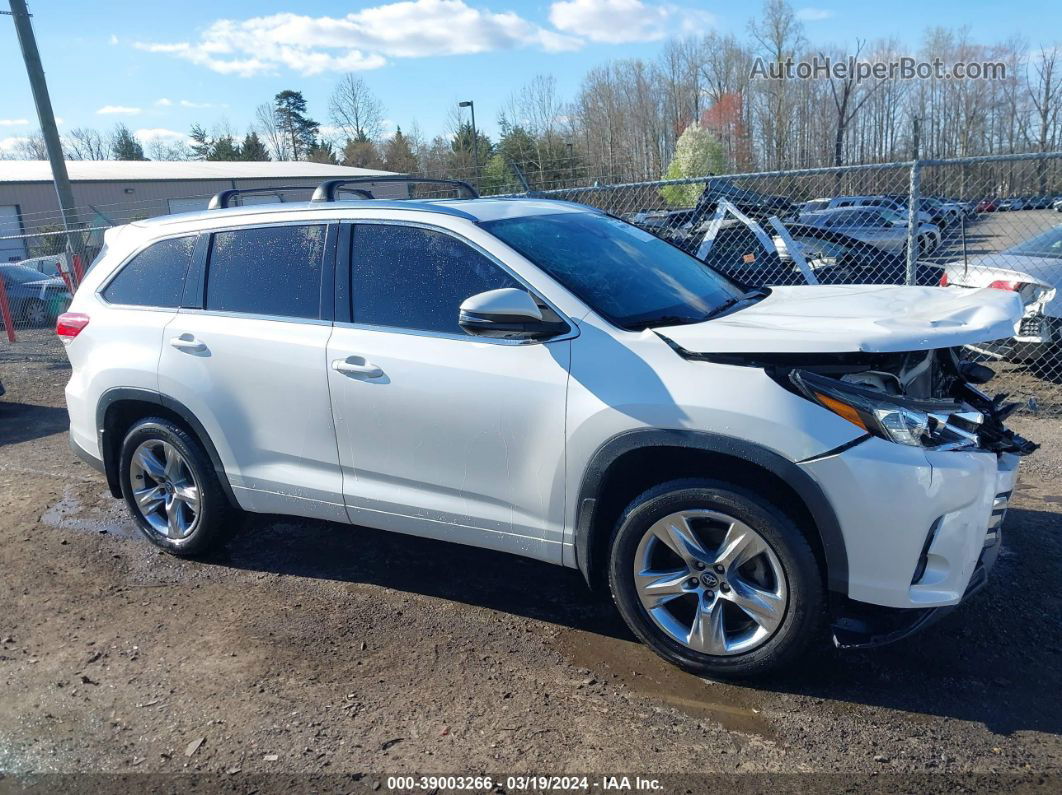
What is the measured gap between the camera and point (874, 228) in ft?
38.1

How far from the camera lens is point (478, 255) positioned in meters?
3.64

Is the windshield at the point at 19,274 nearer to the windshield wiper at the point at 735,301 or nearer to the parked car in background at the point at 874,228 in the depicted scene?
the parked car in background at the point at 874,228

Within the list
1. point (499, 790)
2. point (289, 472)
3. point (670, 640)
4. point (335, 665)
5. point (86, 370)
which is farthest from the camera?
point (86, 370)

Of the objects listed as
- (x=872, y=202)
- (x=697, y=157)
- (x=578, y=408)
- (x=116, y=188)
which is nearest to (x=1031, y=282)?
(x=578, y=408)

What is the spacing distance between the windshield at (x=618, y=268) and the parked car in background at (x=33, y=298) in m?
13.1

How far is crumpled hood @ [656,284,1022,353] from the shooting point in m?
2.98

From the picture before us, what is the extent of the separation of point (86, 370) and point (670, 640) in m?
3.59

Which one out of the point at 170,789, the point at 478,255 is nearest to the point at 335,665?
the point at 170,789

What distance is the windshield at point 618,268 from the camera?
355cm

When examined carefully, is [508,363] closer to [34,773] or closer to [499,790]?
[499,790]

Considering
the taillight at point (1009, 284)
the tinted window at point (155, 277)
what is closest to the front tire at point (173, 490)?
the tinted window at point (155, 277)

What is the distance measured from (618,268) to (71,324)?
10.5 ft

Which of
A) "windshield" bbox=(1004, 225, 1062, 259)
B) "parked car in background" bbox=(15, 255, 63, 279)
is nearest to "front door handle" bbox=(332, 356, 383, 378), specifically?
"windshield" bbox=(1004, 225, 1062, 259)

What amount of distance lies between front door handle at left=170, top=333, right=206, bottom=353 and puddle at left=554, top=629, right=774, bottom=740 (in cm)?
233
